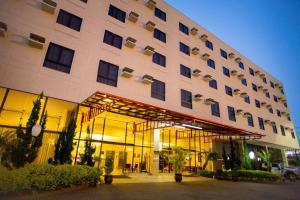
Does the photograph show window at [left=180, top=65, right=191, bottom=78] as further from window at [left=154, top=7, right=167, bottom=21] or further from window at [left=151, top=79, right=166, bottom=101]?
window at [left=154, top=7, right=167, bottom=21]

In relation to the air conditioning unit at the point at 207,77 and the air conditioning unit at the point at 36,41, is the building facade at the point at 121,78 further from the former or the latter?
the air conditioning unit at the point at 207,77

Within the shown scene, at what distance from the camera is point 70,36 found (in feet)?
48.6

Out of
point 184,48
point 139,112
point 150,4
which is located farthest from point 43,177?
point 184,48

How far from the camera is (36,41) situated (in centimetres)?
1255

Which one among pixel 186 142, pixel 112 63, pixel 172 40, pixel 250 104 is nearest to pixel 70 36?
pixel 112 63

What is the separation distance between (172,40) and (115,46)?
8.15 metres

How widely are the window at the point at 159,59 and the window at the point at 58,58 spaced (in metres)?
8.23

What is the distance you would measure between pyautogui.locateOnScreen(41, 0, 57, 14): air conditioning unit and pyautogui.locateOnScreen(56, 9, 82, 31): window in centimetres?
74

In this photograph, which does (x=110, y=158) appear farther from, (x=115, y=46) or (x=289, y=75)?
(x=289, y=75)

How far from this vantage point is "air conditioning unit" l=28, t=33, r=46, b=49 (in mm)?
12523

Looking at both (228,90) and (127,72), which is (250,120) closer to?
(228,90)

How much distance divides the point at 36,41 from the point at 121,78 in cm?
656

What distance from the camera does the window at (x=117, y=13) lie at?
18.2 metres

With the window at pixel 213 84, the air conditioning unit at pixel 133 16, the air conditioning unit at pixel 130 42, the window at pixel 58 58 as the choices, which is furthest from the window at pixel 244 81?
the window at pixel 58 58
